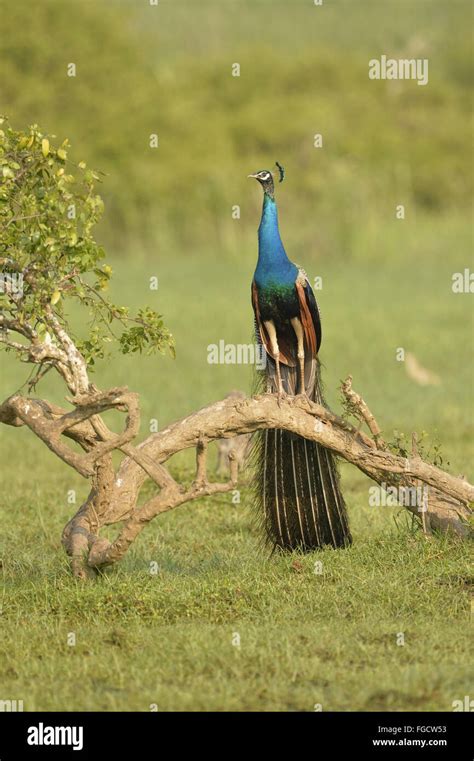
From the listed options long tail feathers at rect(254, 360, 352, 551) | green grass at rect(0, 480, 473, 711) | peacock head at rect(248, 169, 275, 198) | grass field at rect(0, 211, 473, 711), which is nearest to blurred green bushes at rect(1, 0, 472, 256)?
grass field at rect(0, 211, 473, 711)

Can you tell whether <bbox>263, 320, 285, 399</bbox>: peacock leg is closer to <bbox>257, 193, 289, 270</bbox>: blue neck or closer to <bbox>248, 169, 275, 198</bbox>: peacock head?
<bbox>257, 193, 289, 270</bbox>: blue neck

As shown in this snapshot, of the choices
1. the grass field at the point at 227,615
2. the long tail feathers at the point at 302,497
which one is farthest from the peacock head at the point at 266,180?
the grass field at the point at 227,615

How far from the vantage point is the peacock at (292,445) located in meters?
8.36

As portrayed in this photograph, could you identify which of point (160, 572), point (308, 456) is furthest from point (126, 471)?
point (308, 456)

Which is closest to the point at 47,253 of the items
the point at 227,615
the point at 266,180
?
the point at 266,180

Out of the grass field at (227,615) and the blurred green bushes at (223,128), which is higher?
the blurred green bushes at (223,128)

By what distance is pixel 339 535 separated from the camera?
8.56m

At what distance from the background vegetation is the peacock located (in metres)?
0.24

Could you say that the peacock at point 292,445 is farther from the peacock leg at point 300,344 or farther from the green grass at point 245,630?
the green grass at point 245,630

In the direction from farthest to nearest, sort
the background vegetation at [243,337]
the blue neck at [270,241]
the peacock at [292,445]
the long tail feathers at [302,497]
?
the long tail feathers at [302,497], the peacock at [292,445], the blue neck at [270,241], the background vegetation at [243,337]

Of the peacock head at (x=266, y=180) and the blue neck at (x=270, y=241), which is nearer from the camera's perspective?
the blue neck at (x=270, y=241)

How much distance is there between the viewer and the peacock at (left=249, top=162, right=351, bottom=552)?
836cm

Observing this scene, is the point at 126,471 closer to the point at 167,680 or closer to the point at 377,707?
the point at 167,680

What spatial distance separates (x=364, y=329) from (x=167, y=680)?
48.4ft
